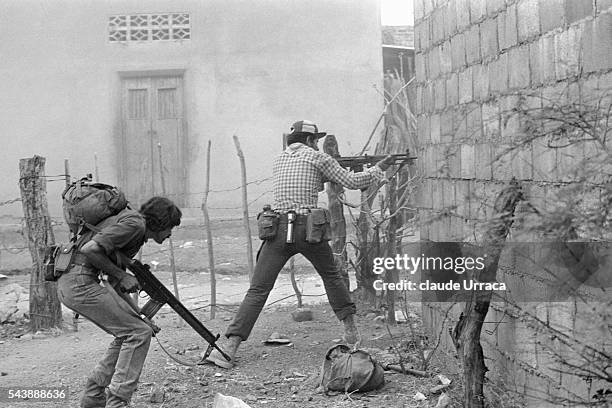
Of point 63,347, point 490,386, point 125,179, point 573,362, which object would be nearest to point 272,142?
point 125,179

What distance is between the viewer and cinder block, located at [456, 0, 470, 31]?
5703mm

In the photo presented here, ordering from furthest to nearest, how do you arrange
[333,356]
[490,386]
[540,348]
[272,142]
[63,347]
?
[272,142], [63,347], [333,356], [490,386], [540,348]

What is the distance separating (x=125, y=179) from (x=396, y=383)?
26.8 feet

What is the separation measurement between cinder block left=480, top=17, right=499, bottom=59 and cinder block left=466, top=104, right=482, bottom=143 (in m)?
0.33

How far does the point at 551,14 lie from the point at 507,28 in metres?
0.70

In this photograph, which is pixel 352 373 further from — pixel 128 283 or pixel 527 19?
pixel 527 19

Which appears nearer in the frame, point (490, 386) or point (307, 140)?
point (490, 386)

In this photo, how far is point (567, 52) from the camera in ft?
13.1

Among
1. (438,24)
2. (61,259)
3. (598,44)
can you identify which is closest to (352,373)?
(61,259)

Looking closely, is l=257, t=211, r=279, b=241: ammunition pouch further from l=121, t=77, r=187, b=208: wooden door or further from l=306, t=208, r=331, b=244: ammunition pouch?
l=121, t=77, r=187, b=208: wooden door

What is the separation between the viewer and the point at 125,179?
13.3 meters

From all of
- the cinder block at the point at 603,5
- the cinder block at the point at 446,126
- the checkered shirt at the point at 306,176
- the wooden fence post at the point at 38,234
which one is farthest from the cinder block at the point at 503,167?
the wooden fence post at the point at 38,234

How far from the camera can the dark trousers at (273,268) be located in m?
6.52

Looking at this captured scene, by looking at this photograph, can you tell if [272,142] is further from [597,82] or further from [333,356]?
[597,82]
